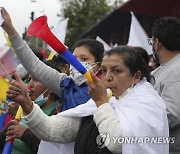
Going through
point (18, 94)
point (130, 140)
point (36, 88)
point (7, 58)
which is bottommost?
point (7, 58)

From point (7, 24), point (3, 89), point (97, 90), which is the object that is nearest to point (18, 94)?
point (97, 90)

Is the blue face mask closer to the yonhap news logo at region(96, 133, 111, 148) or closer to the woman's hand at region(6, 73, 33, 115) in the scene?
the woman's hand at region(6, 73, 33, 115)

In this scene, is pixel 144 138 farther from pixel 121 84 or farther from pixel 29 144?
pixel 29 144

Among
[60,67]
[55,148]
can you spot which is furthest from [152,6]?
[55,148]

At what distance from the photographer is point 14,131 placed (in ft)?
8.75

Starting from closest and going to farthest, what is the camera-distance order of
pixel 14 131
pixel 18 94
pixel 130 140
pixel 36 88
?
pixel 130 140 < pixel 18 94 < pixel 14 131 < pixel 36 88

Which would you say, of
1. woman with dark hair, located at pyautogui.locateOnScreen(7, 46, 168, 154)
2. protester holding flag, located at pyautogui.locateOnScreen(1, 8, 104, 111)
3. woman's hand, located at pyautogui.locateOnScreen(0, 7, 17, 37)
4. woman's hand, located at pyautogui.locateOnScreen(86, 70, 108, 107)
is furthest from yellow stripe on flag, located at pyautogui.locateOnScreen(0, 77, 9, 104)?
woman's hand, located at pyautogui.locateOnScreen(86, 70, 108, 107)

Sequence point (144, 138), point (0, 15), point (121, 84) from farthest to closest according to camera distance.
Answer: point (0, 15) < point (121, 84) < point (144, 138)

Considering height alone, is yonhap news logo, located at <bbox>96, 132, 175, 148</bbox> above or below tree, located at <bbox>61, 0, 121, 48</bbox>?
above

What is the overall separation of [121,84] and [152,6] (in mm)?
13380

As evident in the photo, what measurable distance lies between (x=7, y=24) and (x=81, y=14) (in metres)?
24.2

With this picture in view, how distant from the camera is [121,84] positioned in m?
2.18

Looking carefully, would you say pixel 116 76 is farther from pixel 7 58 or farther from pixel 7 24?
pixel 7 58

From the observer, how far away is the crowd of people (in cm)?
195
